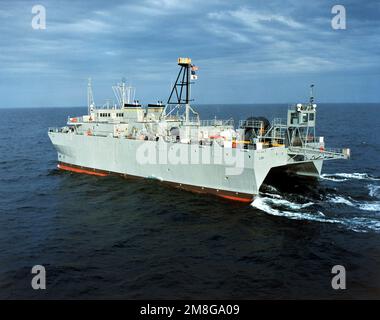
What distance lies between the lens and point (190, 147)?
30047 millimetres

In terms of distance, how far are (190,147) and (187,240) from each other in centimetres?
1032

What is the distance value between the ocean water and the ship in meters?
1.45

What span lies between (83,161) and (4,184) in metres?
8.28

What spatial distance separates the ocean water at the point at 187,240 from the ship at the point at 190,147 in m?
1.45

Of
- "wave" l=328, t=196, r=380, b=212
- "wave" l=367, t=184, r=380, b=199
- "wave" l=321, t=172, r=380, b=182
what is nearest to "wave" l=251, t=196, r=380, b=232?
"wave" l=328, t=196, r=380, b=212

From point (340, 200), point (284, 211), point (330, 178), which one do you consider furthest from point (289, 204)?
point (330, 178)

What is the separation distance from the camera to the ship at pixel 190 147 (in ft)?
92.1

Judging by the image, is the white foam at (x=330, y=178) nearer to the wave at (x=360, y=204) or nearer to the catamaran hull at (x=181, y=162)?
the wave at (x=360, y=204)

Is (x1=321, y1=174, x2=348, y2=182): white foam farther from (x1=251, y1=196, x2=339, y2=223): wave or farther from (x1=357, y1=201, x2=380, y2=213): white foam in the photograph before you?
(x1=251, y1=196, x2=339, y2=223): wave

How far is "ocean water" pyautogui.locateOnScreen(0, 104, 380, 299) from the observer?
16516mm

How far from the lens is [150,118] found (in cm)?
3950

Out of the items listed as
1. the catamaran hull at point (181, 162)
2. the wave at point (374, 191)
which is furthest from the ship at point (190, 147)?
the wave at point (374, 191)
